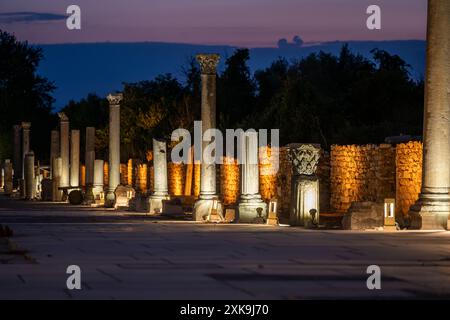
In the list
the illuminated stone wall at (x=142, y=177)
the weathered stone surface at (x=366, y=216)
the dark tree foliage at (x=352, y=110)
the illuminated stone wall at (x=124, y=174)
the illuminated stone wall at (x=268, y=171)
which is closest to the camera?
the weathered stone surface at (x=366, y=216)

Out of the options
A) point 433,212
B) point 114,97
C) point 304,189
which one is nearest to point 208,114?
point 304,189

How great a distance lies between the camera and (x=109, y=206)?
4759cm

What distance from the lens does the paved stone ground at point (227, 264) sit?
13.0 m

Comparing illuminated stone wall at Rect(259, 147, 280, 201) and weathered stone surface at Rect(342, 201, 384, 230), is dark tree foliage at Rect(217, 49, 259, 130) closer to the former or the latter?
illuminated stone wall at Rect(259, 147, 280, 201)

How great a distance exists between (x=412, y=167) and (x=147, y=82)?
59.2 meters

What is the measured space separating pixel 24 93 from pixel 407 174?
3516 inches

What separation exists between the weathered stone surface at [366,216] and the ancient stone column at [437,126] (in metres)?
1.16

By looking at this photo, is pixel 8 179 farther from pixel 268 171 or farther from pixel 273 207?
pixel 273 207

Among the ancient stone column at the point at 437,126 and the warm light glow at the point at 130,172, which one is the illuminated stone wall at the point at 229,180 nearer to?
the ancient stone column at the point at 437,126

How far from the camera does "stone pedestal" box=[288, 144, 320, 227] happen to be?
27531 millimetres

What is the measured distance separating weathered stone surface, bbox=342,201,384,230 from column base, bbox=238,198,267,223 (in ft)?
17.4

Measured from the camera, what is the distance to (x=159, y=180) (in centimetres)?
4038

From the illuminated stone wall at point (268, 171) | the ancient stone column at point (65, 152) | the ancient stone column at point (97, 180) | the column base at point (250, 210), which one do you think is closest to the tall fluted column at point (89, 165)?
the ancient stone column at point (97, 180)
